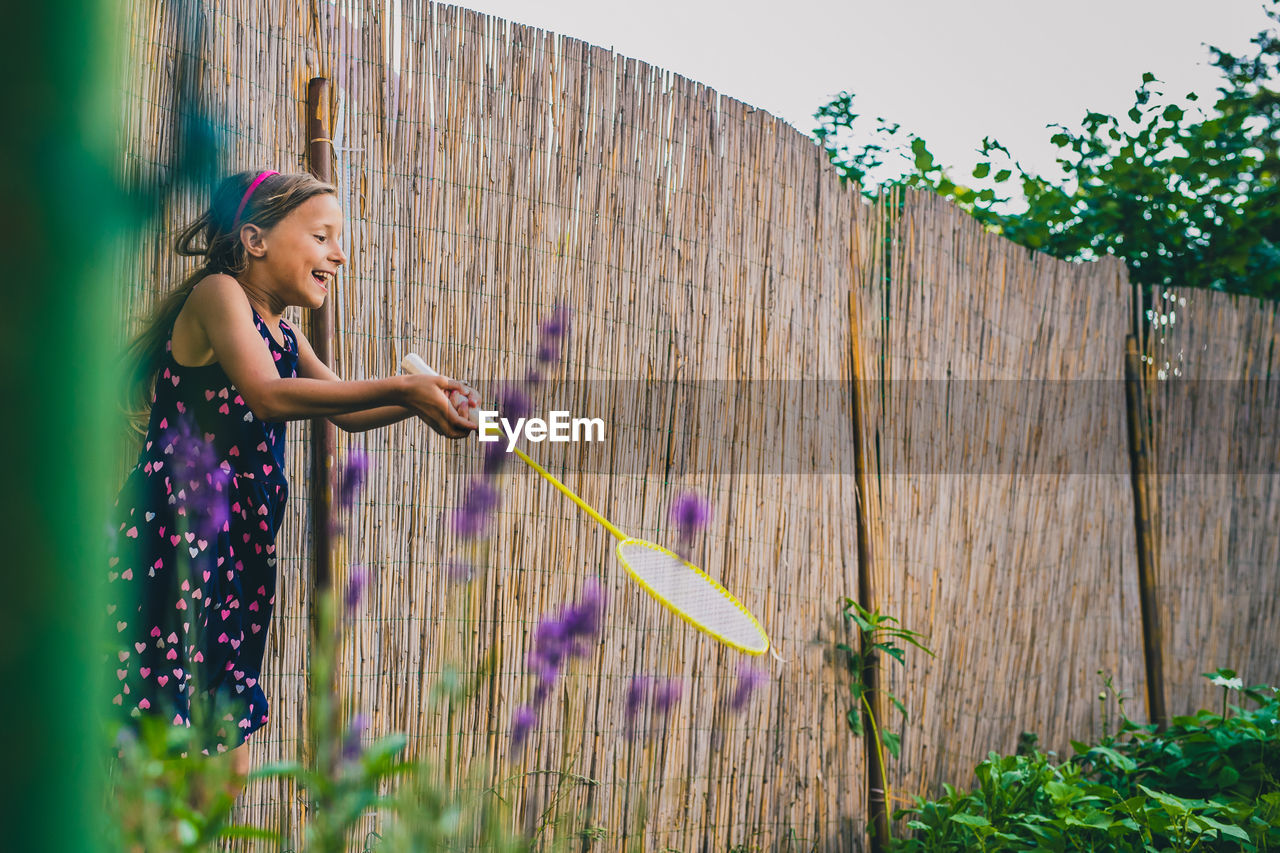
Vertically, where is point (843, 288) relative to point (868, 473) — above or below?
above

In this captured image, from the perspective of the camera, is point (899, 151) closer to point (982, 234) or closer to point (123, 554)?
point (982, 234)

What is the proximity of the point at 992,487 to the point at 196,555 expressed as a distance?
3.04m

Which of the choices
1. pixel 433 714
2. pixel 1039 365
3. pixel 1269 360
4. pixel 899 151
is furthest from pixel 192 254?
pixel 1269 360

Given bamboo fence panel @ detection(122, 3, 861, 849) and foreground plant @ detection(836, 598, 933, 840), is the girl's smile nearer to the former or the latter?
bamboo fence panel @ detection(122, 3, 861, 849)

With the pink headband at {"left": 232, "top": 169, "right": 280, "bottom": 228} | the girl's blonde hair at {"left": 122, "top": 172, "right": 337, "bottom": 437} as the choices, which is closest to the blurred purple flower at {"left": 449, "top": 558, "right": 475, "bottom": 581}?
the girl's blonde hair at {"left": 122, "top": 172, "right": 337, "bottom": 437}

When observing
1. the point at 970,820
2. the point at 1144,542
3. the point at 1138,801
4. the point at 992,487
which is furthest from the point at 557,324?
the point at 1144,542

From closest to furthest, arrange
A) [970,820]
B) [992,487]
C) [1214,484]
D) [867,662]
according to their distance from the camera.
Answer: [970,820]
[867,662]
[992,487]
[1214,484]

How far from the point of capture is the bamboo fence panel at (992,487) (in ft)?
11.8

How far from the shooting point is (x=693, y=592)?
243 centimetres

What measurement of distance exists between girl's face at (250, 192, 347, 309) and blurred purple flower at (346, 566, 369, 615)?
0.60m

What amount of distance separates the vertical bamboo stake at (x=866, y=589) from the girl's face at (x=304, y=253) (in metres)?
1.92

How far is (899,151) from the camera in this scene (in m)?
5.62

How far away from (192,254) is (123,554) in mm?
631

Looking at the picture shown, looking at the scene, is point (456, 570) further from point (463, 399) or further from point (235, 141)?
point (235, 141)
